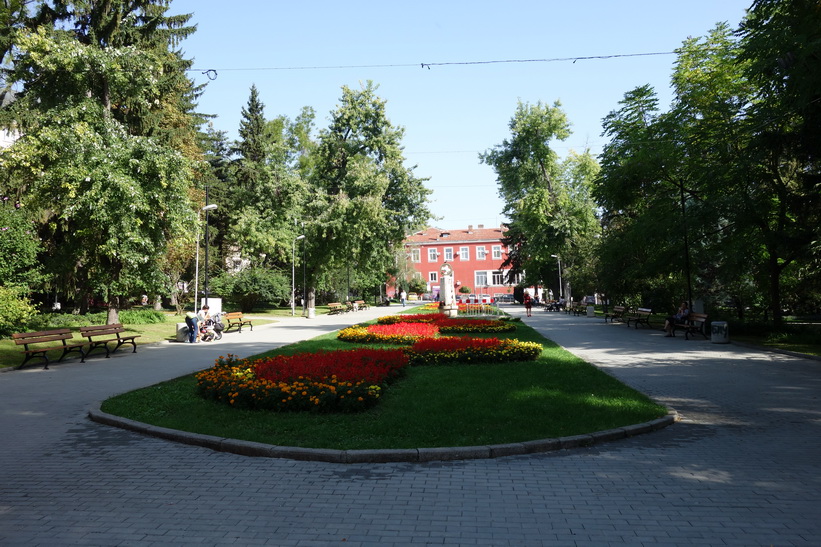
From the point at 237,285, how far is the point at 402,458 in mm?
38593

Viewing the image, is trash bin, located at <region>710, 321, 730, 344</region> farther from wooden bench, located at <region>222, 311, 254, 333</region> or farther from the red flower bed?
wooden bench, located at <region>222, 311, 254, 333</region>

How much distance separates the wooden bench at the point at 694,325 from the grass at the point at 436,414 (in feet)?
36.0

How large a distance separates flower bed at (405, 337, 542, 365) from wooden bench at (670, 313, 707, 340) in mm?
9021

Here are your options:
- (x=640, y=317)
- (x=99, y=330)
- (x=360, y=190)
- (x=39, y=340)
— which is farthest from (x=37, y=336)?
(x=360, y=190)

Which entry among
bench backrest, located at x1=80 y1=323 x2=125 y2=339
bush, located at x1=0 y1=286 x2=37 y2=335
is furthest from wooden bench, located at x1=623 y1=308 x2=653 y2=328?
bush, located at x1=0 y1=286 x2=37 y2=335

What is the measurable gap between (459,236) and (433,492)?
3537 inches

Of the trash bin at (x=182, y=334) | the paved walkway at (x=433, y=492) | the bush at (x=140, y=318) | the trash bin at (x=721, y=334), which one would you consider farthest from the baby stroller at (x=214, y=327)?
the trash bin at (x=721, y=334)

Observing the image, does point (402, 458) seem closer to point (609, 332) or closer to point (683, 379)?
point (683, 379)

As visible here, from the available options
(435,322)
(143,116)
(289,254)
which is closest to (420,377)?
(435,322)

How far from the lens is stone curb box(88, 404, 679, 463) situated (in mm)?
5980

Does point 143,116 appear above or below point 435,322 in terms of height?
above

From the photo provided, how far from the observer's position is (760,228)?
19203 millimetres

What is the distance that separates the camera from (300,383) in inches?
332

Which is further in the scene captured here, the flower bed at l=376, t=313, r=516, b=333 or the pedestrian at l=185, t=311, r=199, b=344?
the flower bed at l=376, t=313, r=516, b=333
